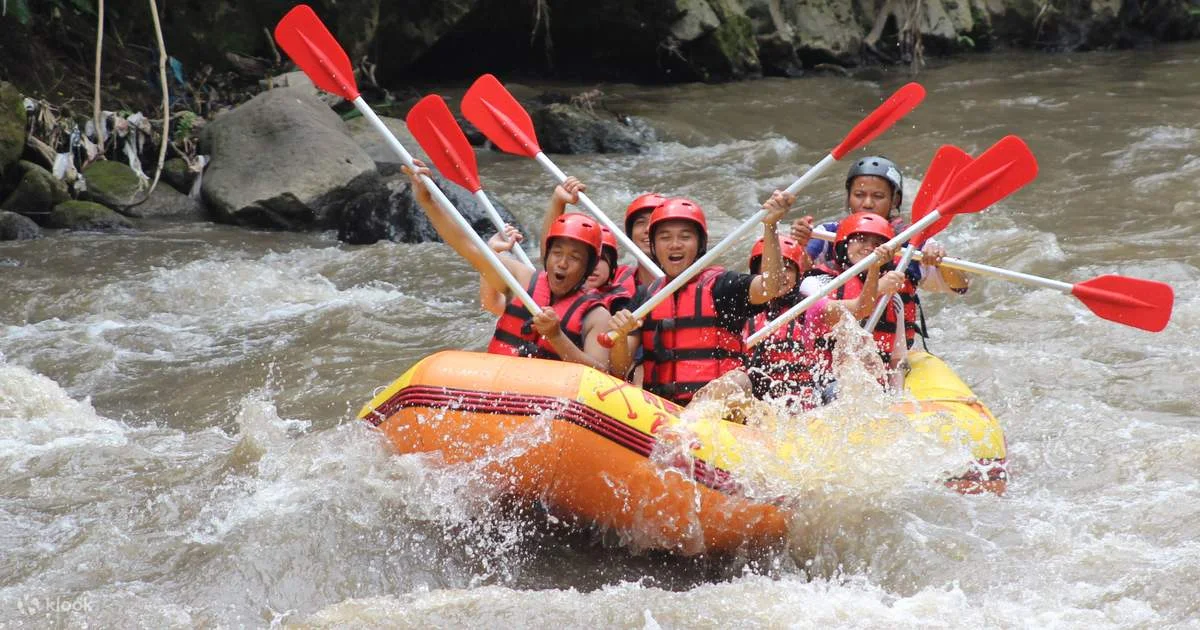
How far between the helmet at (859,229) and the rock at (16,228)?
5635 mm

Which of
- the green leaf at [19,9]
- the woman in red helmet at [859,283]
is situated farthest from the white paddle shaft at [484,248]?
the green leaf at [19,9]

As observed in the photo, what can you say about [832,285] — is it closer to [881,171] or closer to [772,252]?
[772,252]

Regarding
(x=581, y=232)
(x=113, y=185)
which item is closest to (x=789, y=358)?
(x=581, y=232)

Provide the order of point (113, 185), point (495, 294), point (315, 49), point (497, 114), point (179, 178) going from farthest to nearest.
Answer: point (179, 178) → point (113, 185) → point (497, 114) → point (315, 49) → point (495, 294)

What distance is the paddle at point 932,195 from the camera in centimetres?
450

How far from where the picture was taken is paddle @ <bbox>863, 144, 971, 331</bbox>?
4504 mm

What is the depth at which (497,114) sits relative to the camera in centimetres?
564

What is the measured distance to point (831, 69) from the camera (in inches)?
559

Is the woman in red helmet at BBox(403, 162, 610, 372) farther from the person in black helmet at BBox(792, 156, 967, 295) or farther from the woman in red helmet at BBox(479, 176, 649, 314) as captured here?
the person in black helmet at BBox(792, 156, 967, 295)

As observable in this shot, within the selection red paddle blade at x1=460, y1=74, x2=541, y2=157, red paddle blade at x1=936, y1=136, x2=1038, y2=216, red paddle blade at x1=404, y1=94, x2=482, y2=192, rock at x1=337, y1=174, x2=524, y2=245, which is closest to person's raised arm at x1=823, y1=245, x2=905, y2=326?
red paddle blade at x1=936, y1=136, x2=1038, y2=216

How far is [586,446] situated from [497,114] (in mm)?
2363

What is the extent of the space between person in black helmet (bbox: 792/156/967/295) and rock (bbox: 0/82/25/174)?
5830 mm

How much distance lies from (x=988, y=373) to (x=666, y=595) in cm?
281

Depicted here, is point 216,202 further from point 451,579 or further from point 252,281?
point 451,579
